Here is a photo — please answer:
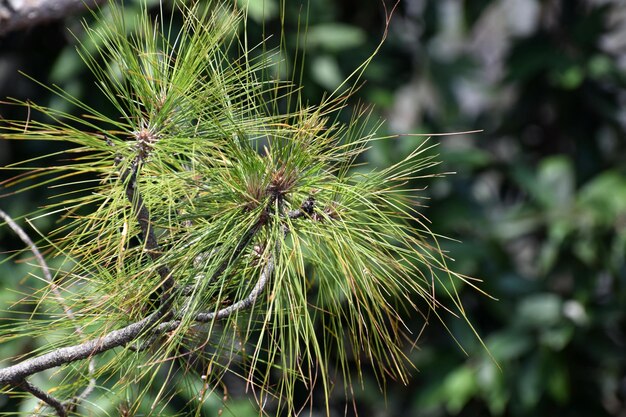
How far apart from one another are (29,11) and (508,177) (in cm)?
178

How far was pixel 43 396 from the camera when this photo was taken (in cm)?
88

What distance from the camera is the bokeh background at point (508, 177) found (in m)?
2.35

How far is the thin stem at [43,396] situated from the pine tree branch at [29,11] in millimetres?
734

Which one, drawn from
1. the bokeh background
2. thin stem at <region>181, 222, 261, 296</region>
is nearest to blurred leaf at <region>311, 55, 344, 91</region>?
the bokeh background

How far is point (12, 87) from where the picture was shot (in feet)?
7.48

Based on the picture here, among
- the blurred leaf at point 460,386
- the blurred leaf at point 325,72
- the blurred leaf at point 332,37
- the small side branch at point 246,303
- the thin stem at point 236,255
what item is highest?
the thin stem at point 236,255

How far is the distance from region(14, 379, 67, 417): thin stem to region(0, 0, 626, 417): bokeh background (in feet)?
4.19

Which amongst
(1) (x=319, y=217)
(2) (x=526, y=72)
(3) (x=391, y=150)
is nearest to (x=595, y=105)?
(2) (x=526, y=72)

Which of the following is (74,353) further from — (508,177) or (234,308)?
(508,177)

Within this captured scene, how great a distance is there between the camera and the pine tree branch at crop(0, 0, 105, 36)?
1.39m

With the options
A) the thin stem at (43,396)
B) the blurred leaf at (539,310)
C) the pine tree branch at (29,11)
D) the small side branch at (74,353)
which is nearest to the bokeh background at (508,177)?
the blurred leaf at (539,310)

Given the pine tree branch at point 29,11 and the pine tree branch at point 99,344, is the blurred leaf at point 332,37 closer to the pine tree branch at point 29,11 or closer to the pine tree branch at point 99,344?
the pine tree branch at point 29,11

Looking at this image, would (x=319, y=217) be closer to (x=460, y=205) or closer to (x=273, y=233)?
(x=273, y=233)

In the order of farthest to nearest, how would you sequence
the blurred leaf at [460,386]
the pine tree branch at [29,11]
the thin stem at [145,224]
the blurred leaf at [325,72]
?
the blurred leaf at [460,386] < the blurred leaf at [325,72] < the pine tree branch at [29,11] < the thin stem at [145,224]
